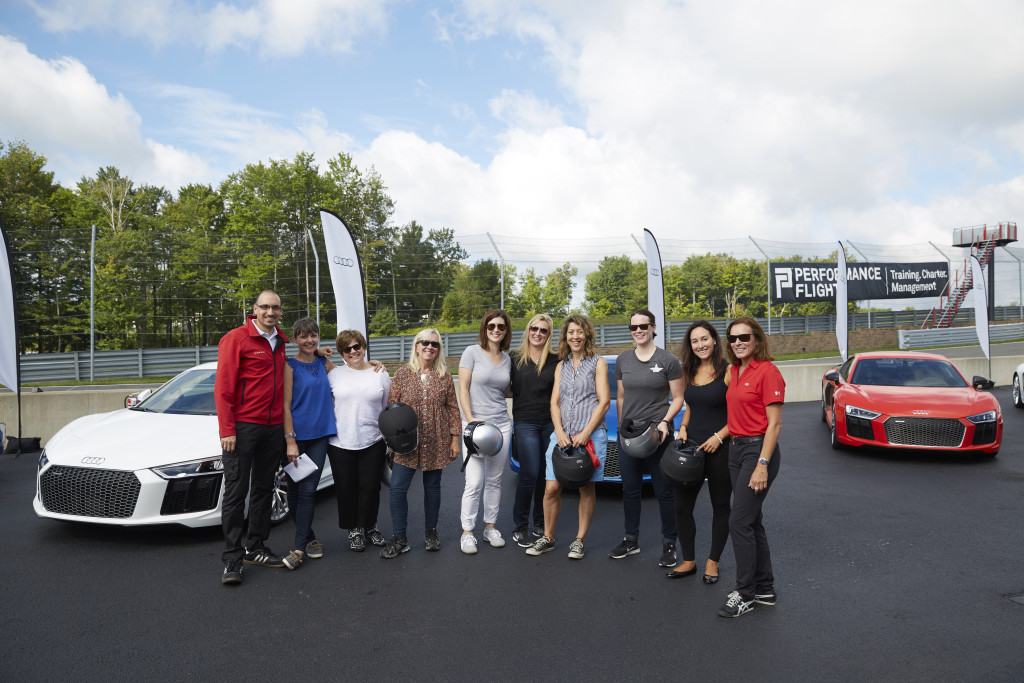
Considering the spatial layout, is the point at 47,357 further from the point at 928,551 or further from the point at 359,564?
the point at 928,551

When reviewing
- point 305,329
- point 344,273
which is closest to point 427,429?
point 305,329

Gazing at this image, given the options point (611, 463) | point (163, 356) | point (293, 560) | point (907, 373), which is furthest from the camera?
point (163, 356)

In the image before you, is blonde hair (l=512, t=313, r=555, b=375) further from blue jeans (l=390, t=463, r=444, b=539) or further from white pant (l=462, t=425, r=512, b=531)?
blue jeans (l=390, t=463, r=444, b=539)

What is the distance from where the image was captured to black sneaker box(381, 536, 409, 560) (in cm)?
486

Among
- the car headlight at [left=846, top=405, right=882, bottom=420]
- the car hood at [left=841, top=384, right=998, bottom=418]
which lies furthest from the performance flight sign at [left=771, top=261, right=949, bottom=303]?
the car headlight at [left=846, top=405, right=882, bottom=420]

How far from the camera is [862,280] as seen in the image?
2775 centimetres

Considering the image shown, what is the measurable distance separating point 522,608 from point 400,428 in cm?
147

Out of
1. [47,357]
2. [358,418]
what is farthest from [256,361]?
[47,357]

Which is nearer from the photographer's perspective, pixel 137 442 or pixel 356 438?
pixel 356 438

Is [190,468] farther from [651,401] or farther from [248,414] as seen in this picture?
[651,401]

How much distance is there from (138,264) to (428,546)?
20.7 m

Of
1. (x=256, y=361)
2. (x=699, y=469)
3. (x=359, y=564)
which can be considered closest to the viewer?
(x=699, y=469)

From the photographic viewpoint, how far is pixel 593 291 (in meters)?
21.5

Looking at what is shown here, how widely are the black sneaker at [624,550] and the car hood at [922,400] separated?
5.04 meters
